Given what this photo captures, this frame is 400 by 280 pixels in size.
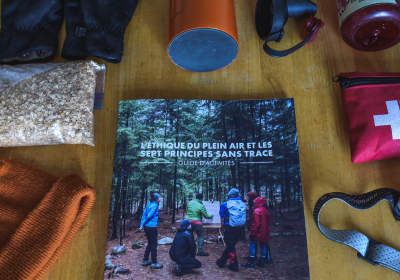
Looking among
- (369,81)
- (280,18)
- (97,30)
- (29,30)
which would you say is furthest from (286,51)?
(29,30)

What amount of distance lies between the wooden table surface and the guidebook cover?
29 mm

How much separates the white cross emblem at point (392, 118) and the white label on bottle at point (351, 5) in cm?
20

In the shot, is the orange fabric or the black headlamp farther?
the black headlamp

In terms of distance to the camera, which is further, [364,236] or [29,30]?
[29,30]

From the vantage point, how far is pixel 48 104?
584mm

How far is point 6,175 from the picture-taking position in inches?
22.5

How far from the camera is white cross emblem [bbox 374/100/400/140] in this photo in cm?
55

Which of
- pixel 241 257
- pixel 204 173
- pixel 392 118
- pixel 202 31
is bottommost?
pixel 241 257

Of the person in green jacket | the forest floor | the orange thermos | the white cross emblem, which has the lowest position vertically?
the forest floor

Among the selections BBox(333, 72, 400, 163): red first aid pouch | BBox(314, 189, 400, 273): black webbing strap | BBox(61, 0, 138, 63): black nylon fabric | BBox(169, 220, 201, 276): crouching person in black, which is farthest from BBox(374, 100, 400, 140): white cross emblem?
BBox(61, 0, 138, 63): black nylon fabric

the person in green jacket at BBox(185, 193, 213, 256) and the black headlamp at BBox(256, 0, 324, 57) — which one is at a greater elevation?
the black headlamp at BBox(256, 0, 324, 57)

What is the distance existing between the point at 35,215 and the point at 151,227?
21 cm

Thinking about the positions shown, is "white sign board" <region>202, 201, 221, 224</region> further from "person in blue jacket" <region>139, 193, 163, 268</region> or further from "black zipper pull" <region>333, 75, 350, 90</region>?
"black zipper pull" <region>333, 75, 350, 90</region>

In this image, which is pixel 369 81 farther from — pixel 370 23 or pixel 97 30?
pixel 97 30
